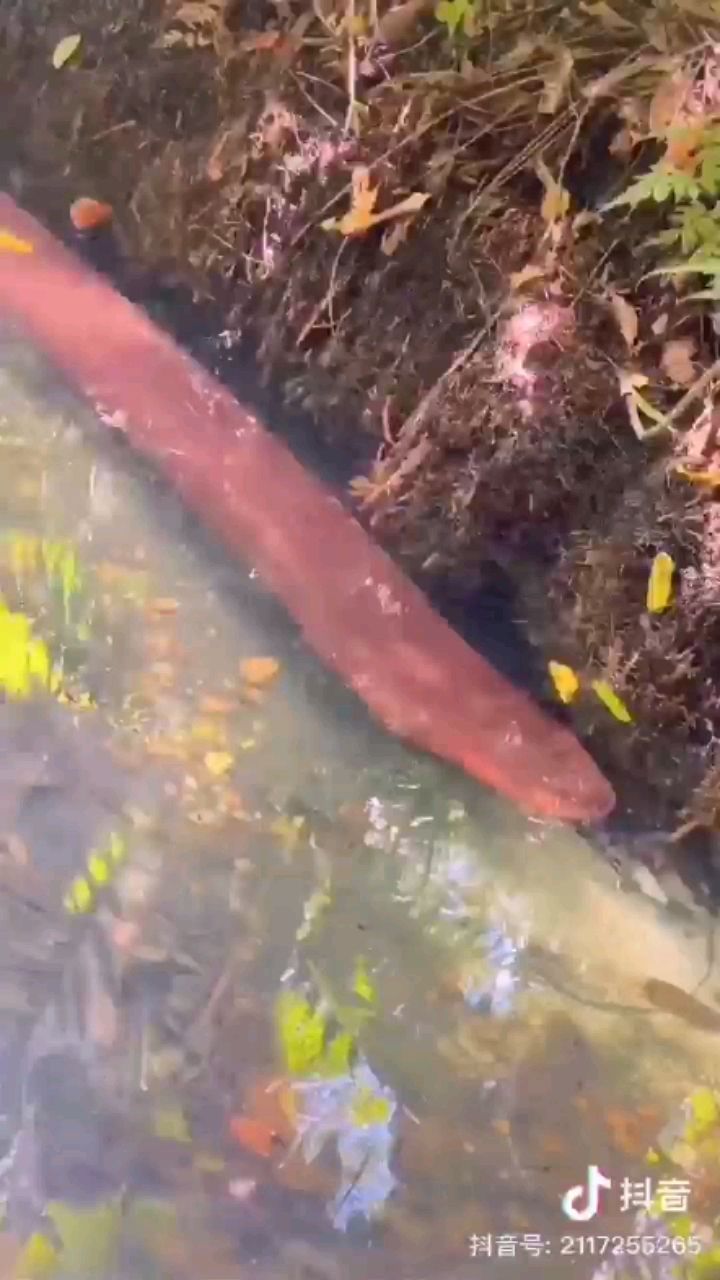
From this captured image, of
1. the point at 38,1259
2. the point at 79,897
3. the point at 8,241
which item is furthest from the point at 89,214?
the point at 38,1259

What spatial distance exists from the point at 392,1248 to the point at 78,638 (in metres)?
0.53

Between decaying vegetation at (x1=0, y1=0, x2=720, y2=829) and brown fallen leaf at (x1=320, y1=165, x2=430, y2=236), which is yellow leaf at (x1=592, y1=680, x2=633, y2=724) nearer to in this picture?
decaying vegetation at (x1=0, y1=0, x2=720, y2=829)

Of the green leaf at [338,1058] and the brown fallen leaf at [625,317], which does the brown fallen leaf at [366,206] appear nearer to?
the brown fallen leaf at [625,317]

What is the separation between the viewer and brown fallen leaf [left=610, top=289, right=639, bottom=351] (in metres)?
1.09

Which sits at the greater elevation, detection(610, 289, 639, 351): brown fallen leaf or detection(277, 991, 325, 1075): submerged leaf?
detection(610, 289, 639, 351): brown fallen leaf

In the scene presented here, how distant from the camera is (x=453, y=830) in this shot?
1.10 m

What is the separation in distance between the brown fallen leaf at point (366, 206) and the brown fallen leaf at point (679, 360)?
22cm

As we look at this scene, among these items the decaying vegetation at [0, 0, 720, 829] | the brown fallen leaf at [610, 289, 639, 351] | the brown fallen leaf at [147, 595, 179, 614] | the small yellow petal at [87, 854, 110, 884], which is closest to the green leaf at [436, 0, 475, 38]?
the decaying vegetation at [0, 0, 720, 829]

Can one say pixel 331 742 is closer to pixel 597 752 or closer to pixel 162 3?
pixel 597 752

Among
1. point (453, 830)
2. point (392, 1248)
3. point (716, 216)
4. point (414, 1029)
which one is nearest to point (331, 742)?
point (453, 830)

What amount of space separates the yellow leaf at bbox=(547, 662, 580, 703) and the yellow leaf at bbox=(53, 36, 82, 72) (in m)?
0.61

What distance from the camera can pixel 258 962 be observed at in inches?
42.9

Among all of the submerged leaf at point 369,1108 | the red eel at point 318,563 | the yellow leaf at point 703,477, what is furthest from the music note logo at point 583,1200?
the yellow leaf at point 703,477

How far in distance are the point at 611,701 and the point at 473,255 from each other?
0.36 meters
